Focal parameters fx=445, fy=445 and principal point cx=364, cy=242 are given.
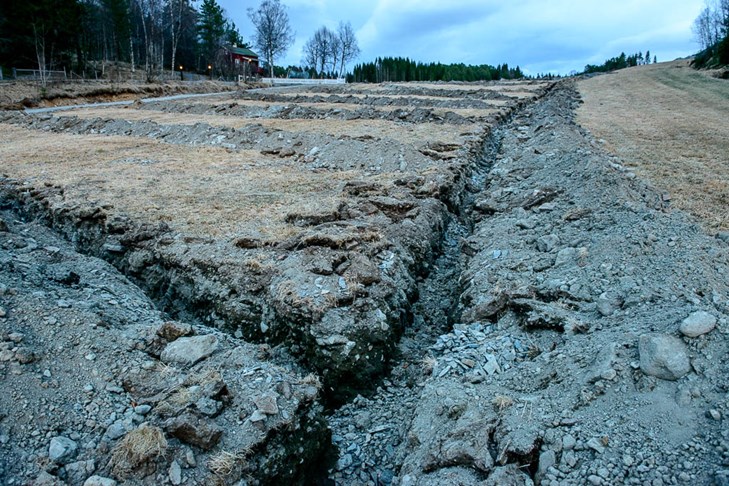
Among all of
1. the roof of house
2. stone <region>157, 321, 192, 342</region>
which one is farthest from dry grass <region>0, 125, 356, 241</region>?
the roof of house

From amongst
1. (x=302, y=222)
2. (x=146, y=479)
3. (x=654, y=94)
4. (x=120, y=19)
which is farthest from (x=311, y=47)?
(x=146, y=479)

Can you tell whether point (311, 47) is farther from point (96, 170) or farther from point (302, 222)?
point (302, 222)

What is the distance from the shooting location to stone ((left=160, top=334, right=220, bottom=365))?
211 inches

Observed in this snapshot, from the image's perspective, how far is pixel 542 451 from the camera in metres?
3.88

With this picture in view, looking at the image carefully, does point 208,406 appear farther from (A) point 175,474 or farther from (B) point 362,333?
(B) point 362,333

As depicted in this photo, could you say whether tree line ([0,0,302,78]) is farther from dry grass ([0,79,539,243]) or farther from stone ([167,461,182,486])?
stone ([167,461,182,486])

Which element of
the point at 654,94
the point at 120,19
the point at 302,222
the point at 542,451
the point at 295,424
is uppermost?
the point at 120,19

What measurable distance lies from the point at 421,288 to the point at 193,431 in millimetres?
5017

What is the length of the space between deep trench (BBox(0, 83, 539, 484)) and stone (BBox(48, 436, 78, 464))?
2.26 meters

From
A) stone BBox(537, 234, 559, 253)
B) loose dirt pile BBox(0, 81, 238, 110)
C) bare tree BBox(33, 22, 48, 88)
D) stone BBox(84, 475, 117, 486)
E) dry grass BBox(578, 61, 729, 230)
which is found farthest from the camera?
bare tree BBox(33, 22, 48, 88)

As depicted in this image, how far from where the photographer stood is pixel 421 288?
8.41 meters

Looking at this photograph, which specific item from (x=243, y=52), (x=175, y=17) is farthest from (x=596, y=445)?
(x=243, y=52)

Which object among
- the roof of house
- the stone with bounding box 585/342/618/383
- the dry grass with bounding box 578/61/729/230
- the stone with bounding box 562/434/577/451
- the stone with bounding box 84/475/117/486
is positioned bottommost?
the stone with bounding box 84/475/117/486

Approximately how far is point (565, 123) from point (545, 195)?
415 inches
